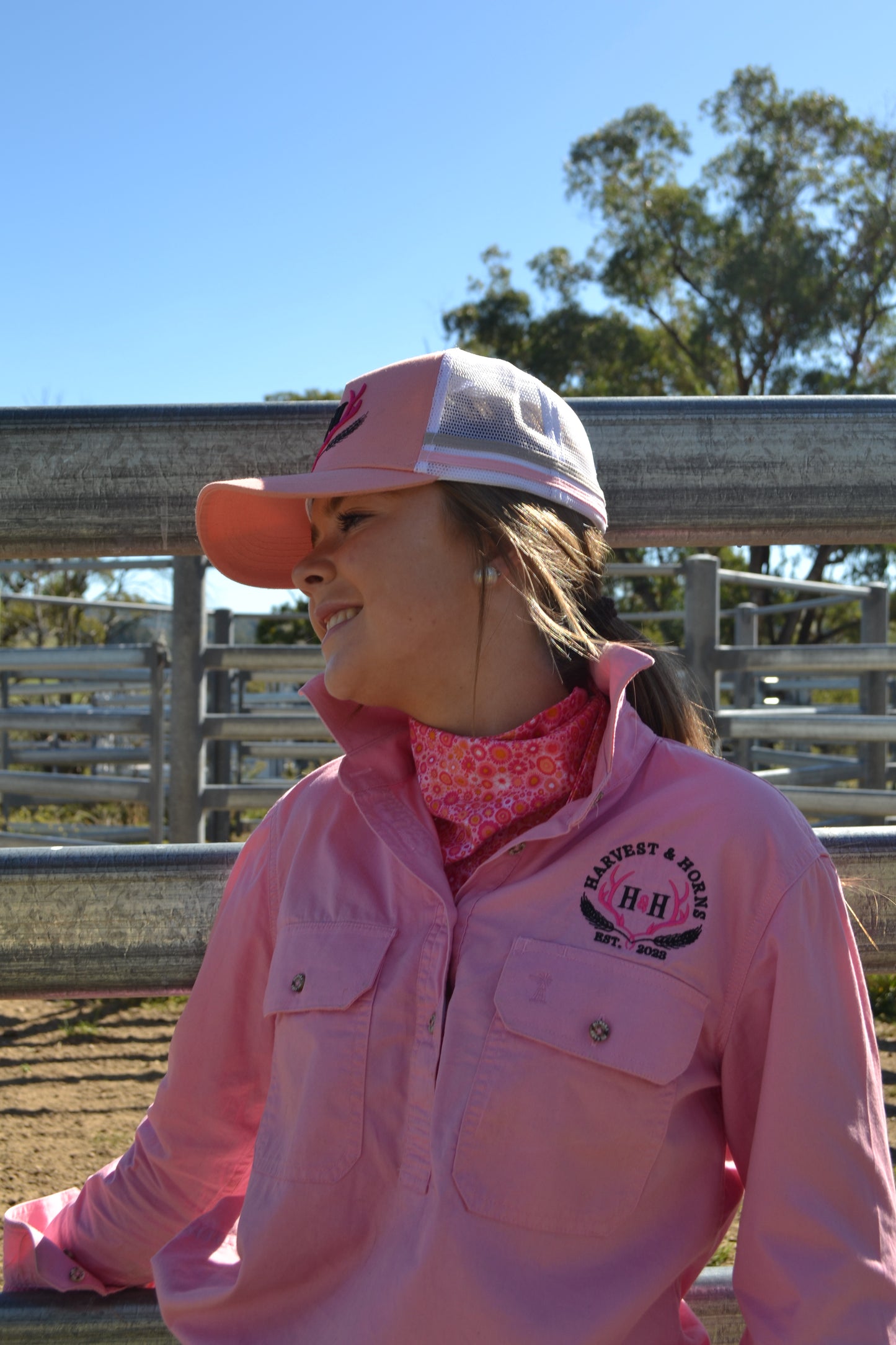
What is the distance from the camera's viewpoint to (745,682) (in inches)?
298

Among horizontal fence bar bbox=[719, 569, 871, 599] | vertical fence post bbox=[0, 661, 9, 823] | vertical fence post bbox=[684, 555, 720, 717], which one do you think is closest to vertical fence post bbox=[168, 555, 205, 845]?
vertical fence post bbox=[684, 555, 720, 717]

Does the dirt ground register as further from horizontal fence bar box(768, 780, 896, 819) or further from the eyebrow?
the eyebrow

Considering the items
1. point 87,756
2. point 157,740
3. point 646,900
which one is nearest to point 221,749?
point 87,756

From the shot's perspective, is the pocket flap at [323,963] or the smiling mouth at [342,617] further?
the smiling mouth at [342,617]

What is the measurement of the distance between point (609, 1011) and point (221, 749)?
6228 mm

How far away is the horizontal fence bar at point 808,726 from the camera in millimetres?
4320

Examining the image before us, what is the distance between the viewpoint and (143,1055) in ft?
13.8

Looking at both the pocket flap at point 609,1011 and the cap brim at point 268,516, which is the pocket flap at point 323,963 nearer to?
the pocket flap at point 609,1011

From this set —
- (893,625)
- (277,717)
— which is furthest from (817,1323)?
(893,625)

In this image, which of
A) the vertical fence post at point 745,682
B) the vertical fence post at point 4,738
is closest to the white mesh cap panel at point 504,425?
the vertical fence post at point 745,682

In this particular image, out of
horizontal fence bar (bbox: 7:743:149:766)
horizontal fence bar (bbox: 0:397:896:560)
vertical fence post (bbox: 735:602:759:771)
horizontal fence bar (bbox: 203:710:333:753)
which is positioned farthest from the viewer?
vertical fence post (bbox: 735:602:759:771)

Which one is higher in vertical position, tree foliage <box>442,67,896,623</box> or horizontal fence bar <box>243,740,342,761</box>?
tree foliage <box>442,67,896,623</box>

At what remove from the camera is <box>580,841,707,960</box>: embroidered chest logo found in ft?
4.03

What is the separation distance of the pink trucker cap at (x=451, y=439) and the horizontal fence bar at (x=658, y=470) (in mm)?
104
